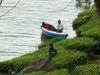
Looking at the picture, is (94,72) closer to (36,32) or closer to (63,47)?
(63,47)

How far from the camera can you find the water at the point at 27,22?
119ft

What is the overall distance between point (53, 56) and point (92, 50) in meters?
3.53

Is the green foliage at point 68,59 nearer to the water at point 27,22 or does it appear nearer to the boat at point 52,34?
the water at point 27,22

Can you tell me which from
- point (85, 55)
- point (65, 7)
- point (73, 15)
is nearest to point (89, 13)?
point (73, 15)

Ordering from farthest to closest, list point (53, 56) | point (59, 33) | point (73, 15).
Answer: point (73, 15)
point (59, 33)
point (53, 56)

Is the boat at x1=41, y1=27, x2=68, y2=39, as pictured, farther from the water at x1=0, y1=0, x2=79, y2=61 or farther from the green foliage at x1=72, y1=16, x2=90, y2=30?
the green foliage at x1=72, y1=16, x2=90, y2=30

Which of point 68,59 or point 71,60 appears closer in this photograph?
point 71,60

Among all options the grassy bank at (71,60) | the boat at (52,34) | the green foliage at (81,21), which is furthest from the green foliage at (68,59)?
the green foliage at (81,21)

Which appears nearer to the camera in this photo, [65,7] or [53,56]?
[53,56]

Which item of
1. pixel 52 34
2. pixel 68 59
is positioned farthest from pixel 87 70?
pixel 52 34

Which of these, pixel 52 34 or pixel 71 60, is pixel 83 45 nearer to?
pixel 71 60

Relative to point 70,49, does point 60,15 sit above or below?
below

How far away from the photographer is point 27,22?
48500mm

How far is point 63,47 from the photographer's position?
23.6 meters
